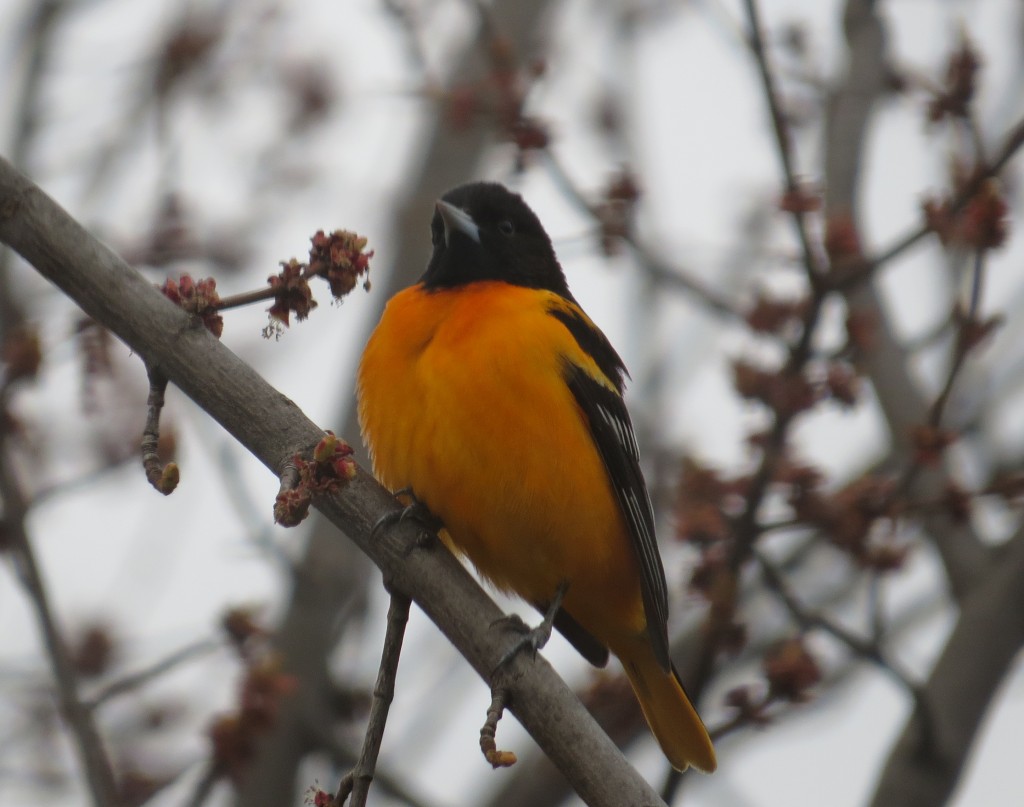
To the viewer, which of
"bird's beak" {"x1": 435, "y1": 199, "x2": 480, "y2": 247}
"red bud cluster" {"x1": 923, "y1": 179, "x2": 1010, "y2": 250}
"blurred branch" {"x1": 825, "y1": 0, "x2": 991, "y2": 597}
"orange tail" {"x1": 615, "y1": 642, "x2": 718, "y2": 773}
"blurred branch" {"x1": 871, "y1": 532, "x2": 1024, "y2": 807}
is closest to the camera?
"red bud cluster" {"x1": 923, "y1": 179, "x2": 1010, "y2": 250}

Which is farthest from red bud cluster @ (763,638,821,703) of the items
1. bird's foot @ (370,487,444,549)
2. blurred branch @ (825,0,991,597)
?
bird's foot @ (370,487,444,549)

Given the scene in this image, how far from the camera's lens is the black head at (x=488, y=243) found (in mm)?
4746

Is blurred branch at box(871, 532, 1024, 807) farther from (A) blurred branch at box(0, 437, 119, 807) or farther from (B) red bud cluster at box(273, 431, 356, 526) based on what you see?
(A) blurred branch at box(0, 437, 119, 807)

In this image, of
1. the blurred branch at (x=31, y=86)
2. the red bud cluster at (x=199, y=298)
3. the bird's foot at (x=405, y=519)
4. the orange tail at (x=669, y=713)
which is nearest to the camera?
the red bud cluster at (x=199, y=298)

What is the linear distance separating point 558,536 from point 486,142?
4.70 metres

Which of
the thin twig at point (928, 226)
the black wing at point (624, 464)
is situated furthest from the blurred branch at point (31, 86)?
the thin twig at point (928, 226)

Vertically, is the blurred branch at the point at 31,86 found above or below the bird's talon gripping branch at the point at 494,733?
above

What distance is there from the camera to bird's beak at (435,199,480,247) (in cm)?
472

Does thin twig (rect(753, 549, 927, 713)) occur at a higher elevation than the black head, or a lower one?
lower

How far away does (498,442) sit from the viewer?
3.91 meters

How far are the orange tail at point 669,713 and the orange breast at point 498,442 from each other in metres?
0.45

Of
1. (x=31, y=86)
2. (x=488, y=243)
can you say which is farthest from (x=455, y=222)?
(x=31, y=86)

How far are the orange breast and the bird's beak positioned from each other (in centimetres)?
38

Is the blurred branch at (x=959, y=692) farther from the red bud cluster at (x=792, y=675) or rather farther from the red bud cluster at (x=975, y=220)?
the red bud cluster at (x=975, y=220)
